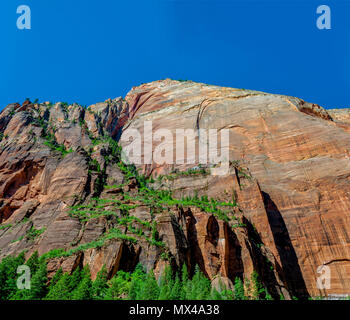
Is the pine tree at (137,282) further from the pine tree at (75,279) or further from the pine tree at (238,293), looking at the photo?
the pine tree at (238,293)

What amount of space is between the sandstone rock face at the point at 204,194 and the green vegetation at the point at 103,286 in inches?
69.9

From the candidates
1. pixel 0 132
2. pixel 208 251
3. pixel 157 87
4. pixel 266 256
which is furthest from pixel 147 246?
pixel 157 87

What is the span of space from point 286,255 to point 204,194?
18.2 m

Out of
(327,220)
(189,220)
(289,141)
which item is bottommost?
(189,220)

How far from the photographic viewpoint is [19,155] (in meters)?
57.1

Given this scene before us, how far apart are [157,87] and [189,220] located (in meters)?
74.5

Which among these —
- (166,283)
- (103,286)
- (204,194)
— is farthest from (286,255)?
(103,286)

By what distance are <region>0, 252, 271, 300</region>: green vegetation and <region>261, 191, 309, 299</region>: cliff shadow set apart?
18898mm

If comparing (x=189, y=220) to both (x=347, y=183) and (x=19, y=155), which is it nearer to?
(x=347, y=183)

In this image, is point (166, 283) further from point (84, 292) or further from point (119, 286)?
point (84, 292)

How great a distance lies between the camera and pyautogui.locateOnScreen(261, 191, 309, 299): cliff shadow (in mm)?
44594

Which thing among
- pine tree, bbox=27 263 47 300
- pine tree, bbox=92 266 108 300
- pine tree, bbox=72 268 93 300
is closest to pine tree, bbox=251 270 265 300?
pine tree, bbox=92 266 108 300

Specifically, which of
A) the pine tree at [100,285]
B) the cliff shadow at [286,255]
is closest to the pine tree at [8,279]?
the pine tree at [100,285]

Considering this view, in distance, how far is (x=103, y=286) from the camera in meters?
26.9
